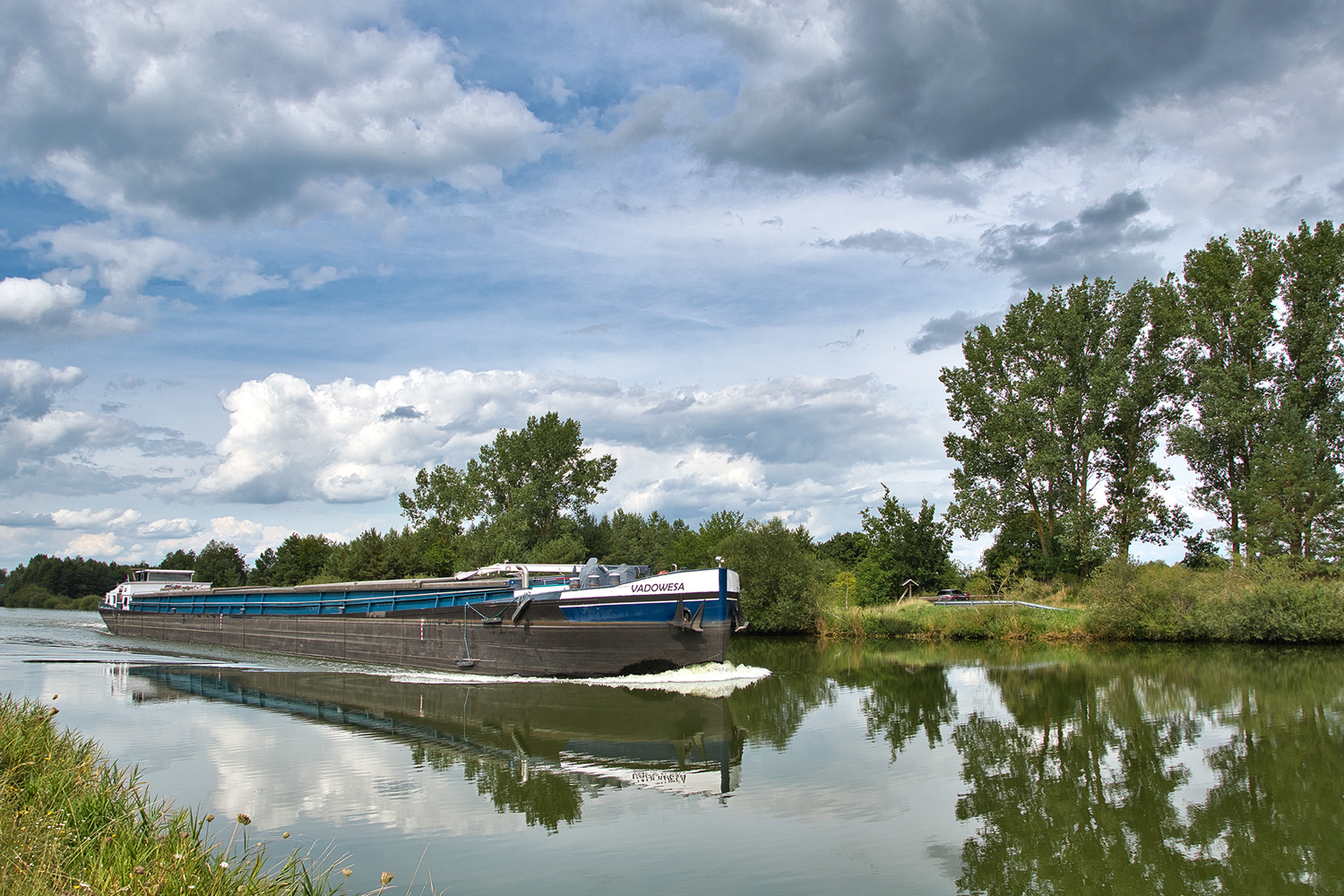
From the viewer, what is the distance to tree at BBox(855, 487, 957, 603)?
49875mm

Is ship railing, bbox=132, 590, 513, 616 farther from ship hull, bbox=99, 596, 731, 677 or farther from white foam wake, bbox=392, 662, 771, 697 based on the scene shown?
white foam wake, bbox=392, 662, 771, 697

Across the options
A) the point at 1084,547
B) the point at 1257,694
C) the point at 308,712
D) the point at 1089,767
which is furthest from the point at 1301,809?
the point at 1084,547

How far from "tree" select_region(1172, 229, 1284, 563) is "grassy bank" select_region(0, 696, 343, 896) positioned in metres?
41.4

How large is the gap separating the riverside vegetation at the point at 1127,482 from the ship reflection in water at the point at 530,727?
2365 cm

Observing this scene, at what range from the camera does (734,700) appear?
19.9 m

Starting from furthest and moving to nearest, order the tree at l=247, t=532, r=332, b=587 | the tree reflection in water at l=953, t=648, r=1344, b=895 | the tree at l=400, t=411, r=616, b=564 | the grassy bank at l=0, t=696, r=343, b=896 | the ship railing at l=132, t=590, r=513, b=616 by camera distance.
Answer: the tree at l=247, t=532, r=332, b=587 < the tree at l=400, t=411, r=616, b=564 < the ship railing at l=132, t=590, r=513, b=616 < the tree reflection in water at l=953, t=648, r=1344, b=895 < the grassy bank at l=0, t=696, r=343, b=896

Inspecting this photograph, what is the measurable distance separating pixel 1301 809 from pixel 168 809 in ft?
46.0

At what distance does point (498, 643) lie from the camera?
988 inches

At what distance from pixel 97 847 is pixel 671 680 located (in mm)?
17234

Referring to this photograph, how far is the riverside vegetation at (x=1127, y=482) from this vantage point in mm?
35344

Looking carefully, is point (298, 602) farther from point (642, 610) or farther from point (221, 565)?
point (221, 565)

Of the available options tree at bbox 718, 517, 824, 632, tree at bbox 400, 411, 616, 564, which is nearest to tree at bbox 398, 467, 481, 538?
tree at bbox 400, 411, 616, 564

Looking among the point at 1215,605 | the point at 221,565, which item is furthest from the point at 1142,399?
the point at 221,565

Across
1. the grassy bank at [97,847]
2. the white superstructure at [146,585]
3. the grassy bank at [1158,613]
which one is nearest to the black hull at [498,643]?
the grassy bank at [97,847]
